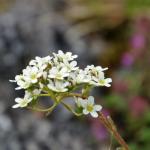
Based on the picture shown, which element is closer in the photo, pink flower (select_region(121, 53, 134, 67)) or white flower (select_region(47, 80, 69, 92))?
white flower (select_region(47, 80, 69, 92))

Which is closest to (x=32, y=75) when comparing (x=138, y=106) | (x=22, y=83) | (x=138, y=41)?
(x=22, y=83)

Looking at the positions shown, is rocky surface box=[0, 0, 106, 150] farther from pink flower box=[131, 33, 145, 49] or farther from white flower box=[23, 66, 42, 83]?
white flower box=[23, 66, 42, 83]

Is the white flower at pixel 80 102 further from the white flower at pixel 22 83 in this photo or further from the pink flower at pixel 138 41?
the pink flower at pixel 138 41

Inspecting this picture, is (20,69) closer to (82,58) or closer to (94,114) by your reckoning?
(82,58)

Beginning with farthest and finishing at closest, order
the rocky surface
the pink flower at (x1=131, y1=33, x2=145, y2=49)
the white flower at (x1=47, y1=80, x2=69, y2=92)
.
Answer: the pink flower at (x1=131, y1=33, x2=145, y2=49) < the rocky surface < the white flower at (x1=47, y1=80, x2=69, y2=92)

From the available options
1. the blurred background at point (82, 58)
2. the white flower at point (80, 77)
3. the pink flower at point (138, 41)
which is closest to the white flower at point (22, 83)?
the white flower at point (80, 77)

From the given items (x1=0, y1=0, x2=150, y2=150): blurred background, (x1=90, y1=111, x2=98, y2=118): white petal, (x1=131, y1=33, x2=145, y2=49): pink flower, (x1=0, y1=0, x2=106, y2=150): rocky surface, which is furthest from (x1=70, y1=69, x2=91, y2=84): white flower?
(x1=131, y1=33, x2=145, y2=49): pink flower

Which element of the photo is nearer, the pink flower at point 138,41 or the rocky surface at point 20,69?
the rocky surface at point 20,69

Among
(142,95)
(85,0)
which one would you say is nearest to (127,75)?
(142,95)
